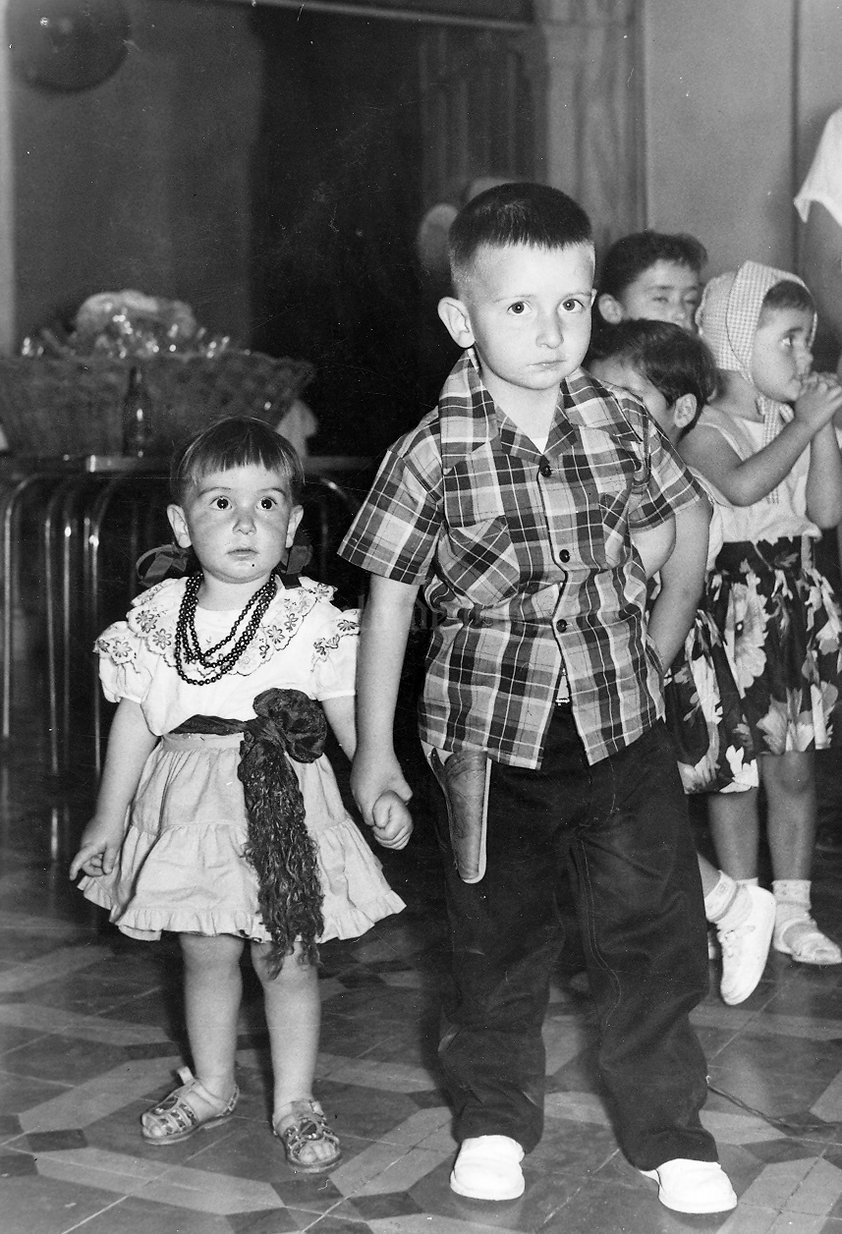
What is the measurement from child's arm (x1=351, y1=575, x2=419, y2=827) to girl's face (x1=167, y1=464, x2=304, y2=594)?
187 mm

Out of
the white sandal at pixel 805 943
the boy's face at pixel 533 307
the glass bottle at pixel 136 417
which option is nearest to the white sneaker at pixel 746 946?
the white sandal at pixel 805 943

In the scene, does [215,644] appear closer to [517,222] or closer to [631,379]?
[517,222]

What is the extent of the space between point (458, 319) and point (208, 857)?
0.63m

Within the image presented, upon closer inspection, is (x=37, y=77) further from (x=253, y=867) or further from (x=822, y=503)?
(x=253, y=867)

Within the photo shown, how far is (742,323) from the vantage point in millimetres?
2197

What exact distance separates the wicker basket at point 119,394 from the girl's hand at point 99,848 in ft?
5.35

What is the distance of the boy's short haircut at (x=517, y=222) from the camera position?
138cm

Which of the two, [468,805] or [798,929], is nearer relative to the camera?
[468,805]

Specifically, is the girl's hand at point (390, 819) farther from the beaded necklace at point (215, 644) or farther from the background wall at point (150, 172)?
the background wall at point (150, 172)

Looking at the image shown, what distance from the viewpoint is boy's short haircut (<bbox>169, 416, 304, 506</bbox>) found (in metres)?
1.59

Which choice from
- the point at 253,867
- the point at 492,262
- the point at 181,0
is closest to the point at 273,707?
the point at 253,867

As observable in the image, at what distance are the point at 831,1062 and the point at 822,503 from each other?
865 millimetres

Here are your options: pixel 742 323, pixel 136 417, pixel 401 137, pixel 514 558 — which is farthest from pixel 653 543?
pixel 401 137

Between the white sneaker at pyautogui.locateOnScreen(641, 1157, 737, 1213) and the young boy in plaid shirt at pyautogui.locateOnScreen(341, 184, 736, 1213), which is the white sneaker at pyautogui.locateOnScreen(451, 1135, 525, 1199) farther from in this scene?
the white sneaker at pyautogui.locateOnScreen(641, 1157, 737, 1213)
